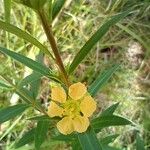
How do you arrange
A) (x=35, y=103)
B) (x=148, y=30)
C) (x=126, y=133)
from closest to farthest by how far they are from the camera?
(x=35, y=103)
(x=126, y=133)
(x=148, y=30)

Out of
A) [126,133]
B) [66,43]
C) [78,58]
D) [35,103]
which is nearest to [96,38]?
[78,58]

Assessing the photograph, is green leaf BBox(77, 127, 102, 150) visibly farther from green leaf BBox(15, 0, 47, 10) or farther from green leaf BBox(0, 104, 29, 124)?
green leaf BBox(15, 0, 47, 10)

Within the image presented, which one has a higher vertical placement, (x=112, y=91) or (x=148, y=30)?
(x=148, y=30)

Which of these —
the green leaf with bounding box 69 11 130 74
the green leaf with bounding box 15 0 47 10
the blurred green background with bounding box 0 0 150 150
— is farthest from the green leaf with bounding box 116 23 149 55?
the green leaf with bounding box 15 0 47 10

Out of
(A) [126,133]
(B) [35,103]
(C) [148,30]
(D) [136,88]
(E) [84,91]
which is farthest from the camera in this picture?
(C) [148,30]

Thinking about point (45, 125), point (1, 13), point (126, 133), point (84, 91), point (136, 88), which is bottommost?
point (126, 133)

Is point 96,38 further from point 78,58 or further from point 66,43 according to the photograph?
point 66,43

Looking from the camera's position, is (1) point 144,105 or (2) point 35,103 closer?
(2) point 35,103

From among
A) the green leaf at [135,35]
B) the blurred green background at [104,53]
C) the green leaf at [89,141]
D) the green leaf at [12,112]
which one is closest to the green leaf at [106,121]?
the green leaf at [89,141]
